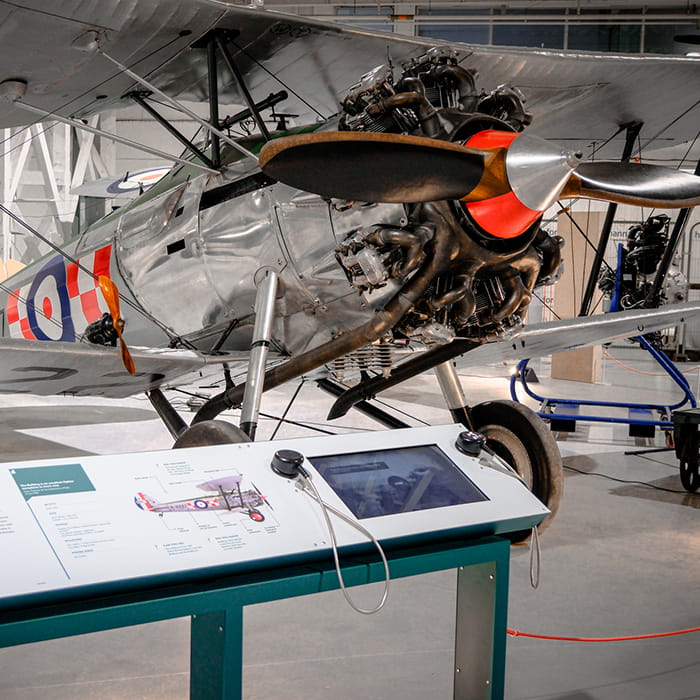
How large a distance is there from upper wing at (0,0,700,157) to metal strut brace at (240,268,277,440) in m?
1.11

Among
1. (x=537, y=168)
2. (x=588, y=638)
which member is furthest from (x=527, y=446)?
(x=537, y=168)

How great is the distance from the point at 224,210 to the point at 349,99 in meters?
1.03

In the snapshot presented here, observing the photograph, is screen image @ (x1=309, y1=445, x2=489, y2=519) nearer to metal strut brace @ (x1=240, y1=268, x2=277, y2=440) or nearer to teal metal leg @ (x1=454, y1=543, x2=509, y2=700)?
teal metal leg @ (x1=454, y1=543, x2=509, y2=700)

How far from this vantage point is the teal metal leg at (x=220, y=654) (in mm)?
1674

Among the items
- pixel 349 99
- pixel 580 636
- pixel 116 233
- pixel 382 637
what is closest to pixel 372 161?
pixel 349 99

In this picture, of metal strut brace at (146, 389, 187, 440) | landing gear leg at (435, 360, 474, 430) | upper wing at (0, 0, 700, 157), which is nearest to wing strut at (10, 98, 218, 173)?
upper wing at (0, 0, 700, 157)

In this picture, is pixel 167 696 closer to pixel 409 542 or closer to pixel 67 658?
pixel 67 658

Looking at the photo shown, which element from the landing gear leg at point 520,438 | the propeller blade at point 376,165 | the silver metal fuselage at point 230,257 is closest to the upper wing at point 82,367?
the silver metal fuselage at point 230,257

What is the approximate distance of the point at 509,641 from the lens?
2.93m

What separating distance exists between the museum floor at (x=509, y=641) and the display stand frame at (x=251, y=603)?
0.16m

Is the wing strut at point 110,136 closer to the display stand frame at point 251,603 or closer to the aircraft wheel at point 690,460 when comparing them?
the display stand frame at point 251,603

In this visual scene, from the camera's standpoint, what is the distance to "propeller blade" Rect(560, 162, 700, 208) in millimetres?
2738

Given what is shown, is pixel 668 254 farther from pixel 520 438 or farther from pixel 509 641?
pixel 509 641

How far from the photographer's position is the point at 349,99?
3059 millimetres
